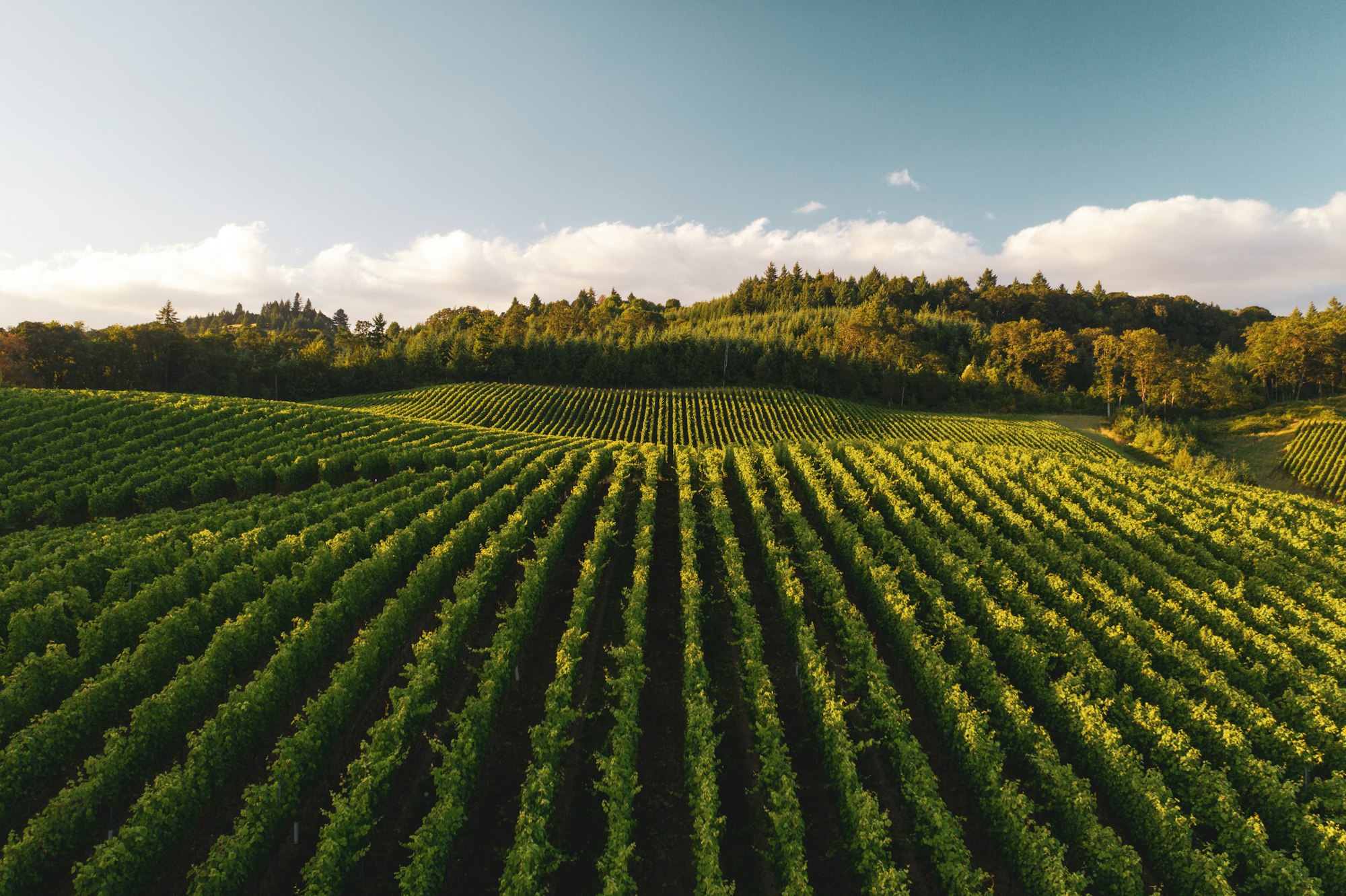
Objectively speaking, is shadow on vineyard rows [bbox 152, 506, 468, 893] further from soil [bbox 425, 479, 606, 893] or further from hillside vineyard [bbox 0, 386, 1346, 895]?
soil [bbox 425, 479, 606, 893]

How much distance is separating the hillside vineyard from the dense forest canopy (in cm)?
6138

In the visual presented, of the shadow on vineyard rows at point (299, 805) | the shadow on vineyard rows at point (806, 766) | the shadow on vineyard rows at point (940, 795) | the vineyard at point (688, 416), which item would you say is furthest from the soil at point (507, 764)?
the vineyard at point (688, 416)

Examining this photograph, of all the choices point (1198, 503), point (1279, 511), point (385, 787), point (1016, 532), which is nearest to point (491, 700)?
point (385, 787)

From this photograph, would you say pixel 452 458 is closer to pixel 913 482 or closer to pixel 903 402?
pixel 913 482

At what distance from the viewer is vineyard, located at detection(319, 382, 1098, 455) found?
66.2 meters

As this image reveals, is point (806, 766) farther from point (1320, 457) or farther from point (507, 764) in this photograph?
point (1320, 457)

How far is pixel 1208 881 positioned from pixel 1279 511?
28.2 meters

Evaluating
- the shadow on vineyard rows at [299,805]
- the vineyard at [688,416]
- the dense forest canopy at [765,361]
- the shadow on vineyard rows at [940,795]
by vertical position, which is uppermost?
the dense forest canopy at [765,361]

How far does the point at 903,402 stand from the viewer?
94.4 meters

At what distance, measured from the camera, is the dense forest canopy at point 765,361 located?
72125mm

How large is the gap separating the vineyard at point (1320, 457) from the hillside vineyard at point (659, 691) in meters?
39.4

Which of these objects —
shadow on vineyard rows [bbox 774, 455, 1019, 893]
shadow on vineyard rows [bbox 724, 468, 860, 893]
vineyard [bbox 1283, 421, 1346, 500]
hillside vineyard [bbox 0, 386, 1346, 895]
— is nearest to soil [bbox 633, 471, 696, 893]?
hillside vineyard [bbox 0, 386, 1346, 895]

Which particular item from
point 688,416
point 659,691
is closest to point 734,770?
point 659,691

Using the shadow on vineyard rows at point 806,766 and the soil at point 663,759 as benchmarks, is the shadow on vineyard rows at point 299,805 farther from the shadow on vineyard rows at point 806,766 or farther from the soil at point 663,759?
the shadow on vineyard rows at point 806,766
